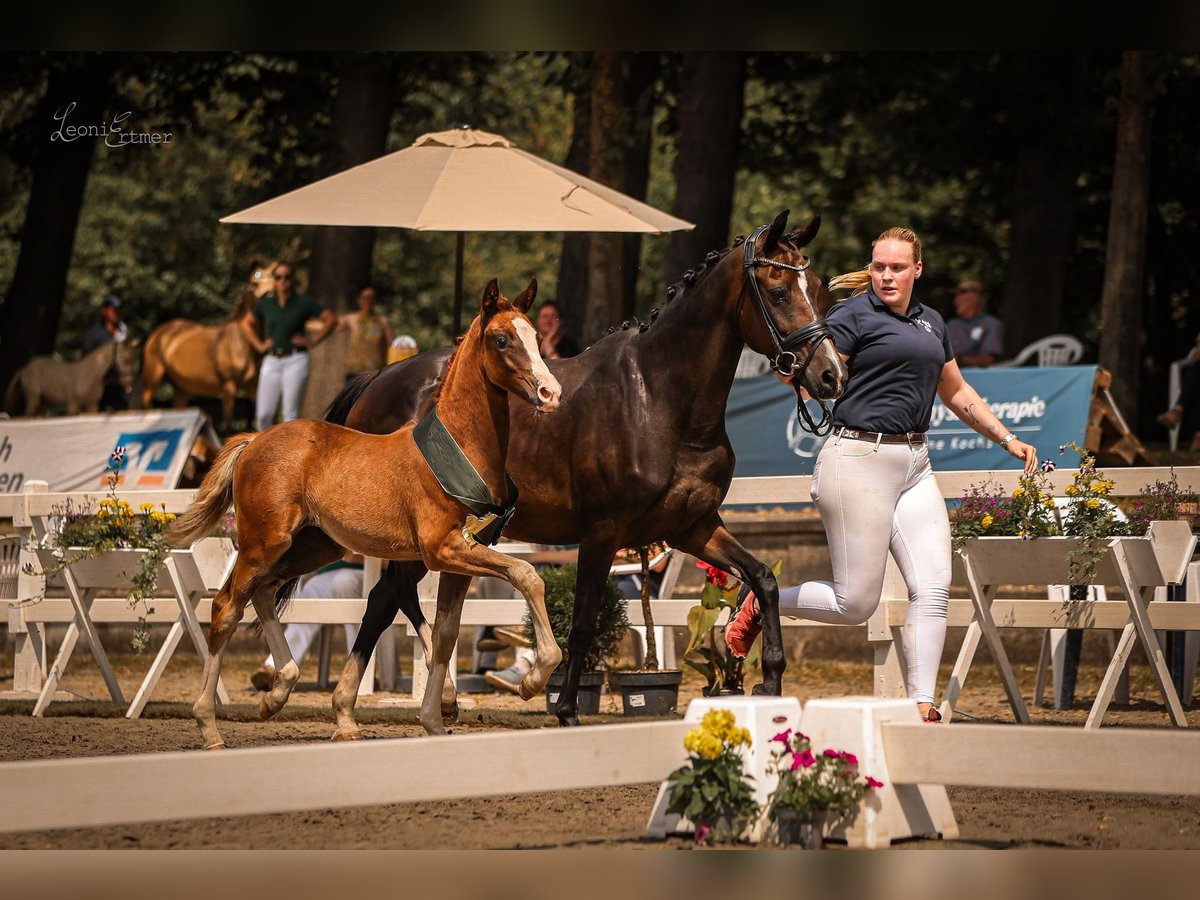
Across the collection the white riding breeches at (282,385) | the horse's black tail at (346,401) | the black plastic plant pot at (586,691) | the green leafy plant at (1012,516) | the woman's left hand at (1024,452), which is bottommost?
the black plastic plant pot at (586,691)

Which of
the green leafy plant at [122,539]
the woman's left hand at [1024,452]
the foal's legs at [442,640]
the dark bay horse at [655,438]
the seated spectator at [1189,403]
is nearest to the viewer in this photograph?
the woman's left hand at [1024,452]

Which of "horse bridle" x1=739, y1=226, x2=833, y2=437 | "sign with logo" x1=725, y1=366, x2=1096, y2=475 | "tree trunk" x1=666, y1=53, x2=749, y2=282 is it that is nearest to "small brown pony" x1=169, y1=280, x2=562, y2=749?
"horse bridle" x1=739, y1=226, x2=833, y2=437

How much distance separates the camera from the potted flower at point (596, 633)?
401 inches

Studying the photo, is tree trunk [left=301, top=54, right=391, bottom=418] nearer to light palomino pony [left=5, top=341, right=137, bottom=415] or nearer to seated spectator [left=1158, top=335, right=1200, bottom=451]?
light palomino pony [left=5, top=341, right=137, bottom=415]

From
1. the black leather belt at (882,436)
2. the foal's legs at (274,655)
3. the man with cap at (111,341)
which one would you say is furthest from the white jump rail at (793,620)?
the man with cap at (111,341)

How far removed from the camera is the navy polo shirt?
727cm

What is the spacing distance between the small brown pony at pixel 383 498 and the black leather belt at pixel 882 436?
1224 millimetres

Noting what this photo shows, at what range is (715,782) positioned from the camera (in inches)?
224

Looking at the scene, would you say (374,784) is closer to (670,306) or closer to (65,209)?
(670,306)

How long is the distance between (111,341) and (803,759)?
1826 centimetres

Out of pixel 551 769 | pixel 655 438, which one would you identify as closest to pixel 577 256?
pixel 655 438

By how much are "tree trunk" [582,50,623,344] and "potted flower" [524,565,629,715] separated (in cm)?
688

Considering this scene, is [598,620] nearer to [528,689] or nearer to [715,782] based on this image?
[528,689]

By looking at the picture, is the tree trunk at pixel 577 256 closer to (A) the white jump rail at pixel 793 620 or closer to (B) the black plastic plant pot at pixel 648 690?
(A) the white jump rail at pixel 793 620
